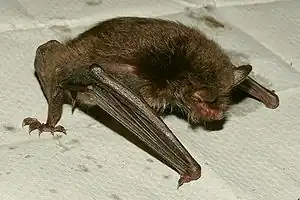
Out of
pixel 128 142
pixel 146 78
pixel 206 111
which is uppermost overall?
pixel 146 78

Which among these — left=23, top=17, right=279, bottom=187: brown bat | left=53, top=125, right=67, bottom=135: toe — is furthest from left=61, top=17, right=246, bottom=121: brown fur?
left=53, top=125, right=67, bottom=135: toe

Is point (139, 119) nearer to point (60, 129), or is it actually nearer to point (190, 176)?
point (190, 176)

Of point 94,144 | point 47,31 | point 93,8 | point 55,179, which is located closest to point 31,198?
point 55,179

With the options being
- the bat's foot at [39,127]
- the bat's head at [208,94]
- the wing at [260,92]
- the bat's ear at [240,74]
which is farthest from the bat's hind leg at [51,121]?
the wing at [260,92]

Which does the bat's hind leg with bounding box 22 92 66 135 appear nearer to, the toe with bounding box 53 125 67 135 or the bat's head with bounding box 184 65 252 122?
the toe with bounding box 53 125 67 135

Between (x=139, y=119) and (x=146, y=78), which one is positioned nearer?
(x=139, y=119)

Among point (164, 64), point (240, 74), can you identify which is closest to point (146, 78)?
point (164, 64)

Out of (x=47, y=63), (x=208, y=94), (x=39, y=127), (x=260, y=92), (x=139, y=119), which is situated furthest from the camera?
(x=260, y=92)
